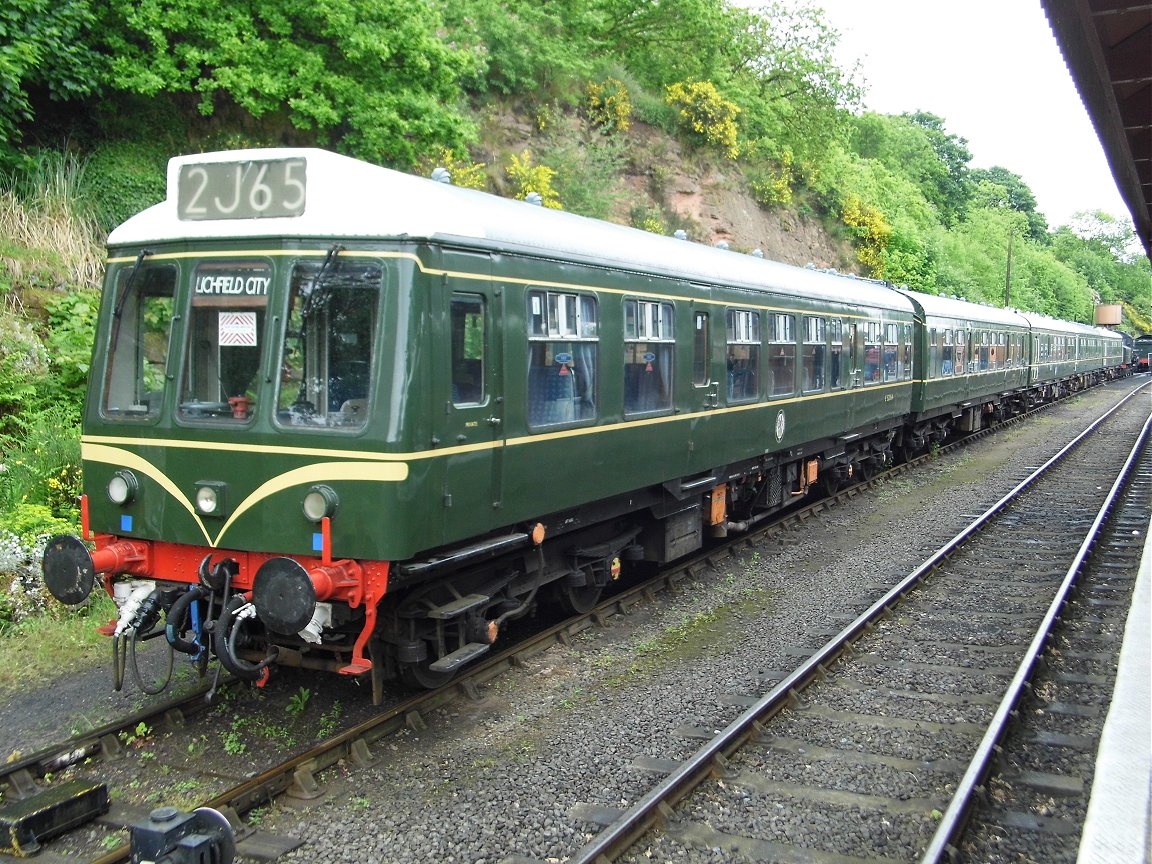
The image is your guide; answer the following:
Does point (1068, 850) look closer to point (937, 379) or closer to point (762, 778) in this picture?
point (762, 778)

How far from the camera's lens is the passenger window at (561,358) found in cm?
684

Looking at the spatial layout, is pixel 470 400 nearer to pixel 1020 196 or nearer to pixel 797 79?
pixel 797 79

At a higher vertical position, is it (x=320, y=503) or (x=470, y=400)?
(x=470, y=400)

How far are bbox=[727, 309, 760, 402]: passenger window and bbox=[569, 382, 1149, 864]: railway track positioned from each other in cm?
250

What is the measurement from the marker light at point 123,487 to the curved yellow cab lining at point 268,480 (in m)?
0.06

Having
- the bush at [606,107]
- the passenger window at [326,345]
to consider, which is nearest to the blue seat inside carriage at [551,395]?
the passenger window at [326,345]

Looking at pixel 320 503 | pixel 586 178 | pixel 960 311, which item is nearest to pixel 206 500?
pixel 320 503

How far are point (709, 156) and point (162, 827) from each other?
30.2 metres

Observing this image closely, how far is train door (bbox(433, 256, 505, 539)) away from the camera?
585cm

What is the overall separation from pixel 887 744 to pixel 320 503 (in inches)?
146

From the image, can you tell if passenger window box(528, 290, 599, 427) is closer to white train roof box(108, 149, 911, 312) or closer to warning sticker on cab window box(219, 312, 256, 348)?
white train roof box(108, 149, 911, 312)

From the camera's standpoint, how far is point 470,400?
20.1 ft

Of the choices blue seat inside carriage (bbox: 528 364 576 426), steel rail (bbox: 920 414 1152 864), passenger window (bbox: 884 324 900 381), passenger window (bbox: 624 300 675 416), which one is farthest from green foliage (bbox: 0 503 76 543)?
passenger window (bbox: 884 324 900 381)

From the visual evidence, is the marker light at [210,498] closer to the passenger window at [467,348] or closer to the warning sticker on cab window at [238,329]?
the warning sticker on cab window at [238,329]
